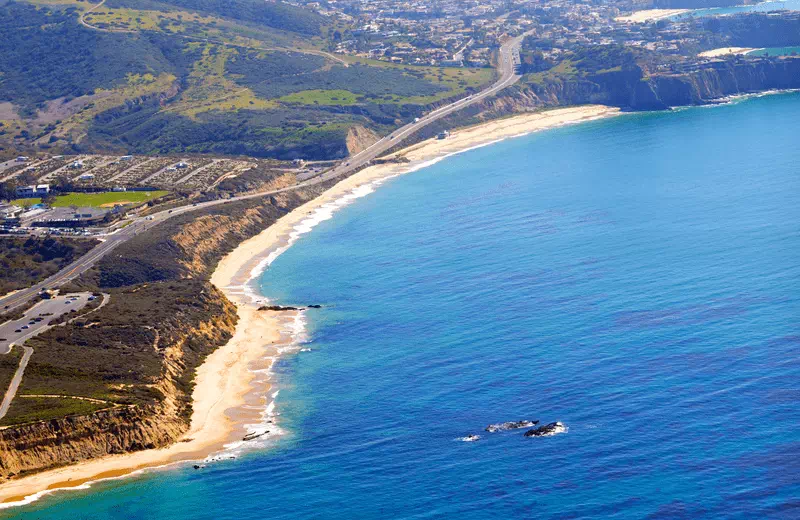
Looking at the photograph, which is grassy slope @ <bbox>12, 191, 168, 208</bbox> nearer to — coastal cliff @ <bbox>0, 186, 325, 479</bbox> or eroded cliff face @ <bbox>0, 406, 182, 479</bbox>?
coastal cliff @ <bbox>0, 186, 325, 479</bbox>

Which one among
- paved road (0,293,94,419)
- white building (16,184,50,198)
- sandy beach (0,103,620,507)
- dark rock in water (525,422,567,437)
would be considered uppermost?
white building (16,184,50,198)

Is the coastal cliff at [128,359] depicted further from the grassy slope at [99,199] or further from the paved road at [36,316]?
the grassy slope at [99,199]

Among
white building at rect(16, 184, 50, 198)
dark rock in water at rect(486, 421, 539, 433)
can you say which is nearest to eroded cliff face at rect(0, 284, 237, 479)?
dark rock in water at rect(486, 421, 539, 433)

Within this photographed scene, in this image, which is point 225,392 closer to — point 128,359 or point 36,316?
point 128,359

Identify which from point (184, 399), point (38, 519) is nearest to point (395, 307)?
point (184, 399)

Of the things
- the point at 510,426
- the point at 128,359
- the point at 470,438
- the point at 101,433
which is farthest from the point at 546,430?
the point at 128,359
